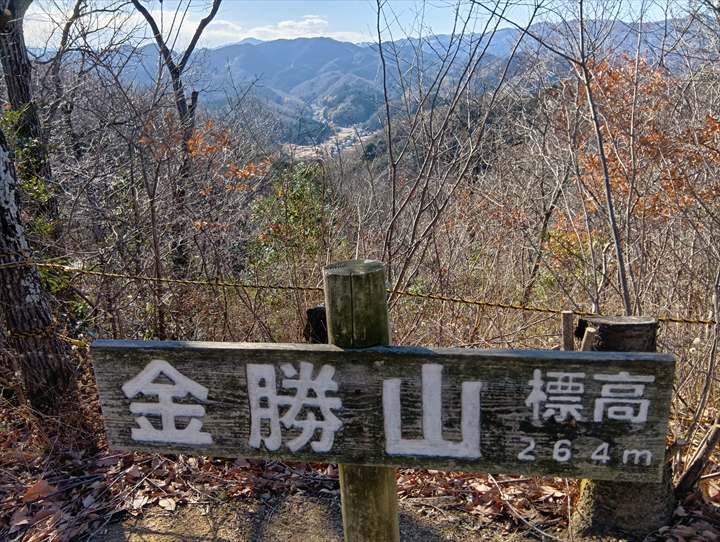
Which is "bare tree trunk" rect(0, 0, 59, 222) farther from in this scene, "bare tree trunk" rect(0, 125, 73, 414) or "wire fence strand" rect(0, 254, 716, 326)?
"wire fence strand" rect(0, 254, 716, 326)

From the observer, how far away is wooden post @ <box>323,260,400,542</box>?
136 centimetres

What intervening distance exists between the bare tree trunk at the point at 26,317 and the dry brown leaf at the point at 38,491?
477 millimetres

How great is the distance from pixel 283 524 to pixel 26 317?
6.22ft

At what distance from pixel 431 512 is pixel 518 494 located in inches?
18.1

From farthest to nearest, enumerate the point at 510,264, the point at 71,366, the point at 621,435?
the point at 510,264
the point at 71,366
the point at 621,435

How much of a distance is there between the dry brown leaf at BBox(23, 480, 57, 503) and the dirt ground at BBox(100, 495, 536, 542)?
47 centimetres

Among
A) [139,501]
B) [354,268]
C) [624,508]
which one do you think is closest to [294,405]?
[354,268]

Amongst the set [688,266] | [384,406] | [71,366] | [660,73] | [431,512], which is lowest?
[431,512]

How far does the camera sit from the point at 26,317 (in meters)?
3.09

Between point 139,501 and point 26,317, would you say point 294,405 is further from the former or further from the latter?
point 26,317

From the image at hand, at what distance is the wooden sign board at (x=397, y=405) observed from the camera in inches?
51.0

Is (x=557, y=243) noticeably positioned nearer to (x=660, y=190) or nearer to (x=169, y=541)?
(x=660, y=190)

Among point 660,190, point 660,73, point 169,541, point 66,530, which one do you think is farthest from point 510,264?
point 66,530

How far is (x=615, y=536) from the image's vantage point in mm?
2365
